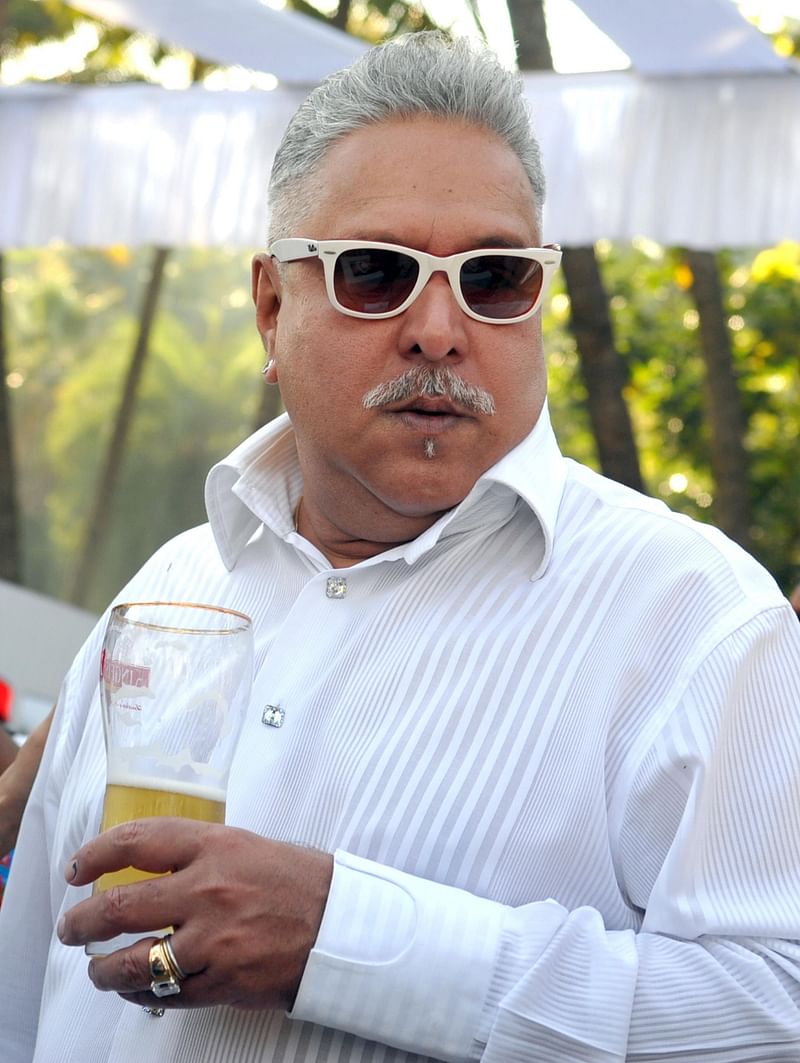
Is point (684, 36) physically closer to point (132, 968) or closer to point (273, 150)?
point (273, 150)

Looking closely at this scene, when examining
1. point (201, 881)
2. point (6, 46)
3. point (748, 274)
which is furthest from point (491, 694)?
point (6, 46)

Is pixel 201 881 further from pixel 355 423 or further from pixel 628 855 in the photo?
pixel 355 423

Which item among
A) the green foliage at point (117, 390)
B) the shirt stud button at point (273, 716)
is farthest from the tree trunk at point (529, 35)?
the green foliage at point (117, 390)

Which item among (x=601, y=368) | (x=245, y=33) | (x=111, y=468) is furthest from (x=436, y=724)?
(x=111, y=468)

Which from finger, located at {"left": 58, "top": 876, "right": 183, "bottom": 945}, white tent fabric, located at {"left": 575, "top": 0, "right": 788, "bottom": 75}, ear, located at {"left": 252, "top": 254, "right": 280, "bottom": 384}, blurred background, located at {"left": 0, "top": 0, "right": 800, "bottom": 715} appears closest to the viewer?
finger, located at {"left": 58, "top": 876, "right": 183, "bottom": 945}

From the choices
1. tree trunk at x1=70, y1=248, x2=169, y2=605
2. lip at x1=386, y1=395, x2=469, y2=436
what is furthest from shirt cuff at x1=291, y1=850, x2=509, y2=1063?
tree trunk at x1=70, y1=248, x2=169, y2=605

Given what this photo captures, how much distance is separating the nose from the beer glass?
50 centimetres

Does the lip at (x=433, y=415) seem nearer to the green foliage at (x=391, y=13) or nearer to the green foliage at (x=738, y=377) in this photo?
the green foliage at (x=738, y=377)

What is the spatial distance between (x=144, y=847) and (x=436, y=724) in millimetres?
441

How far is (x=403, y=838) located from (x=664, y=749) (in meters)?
0.32

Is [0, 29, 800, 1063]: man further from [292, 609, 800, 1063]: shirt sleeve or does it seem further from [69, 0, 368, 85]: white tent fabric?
[69, 0, 368, 85]: white tent fabric

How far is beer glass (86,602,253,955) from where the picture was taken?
1503mm

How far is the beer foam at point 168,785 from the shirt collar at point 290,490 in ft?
1.61

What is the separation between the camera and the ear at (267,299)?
2.25 meters
